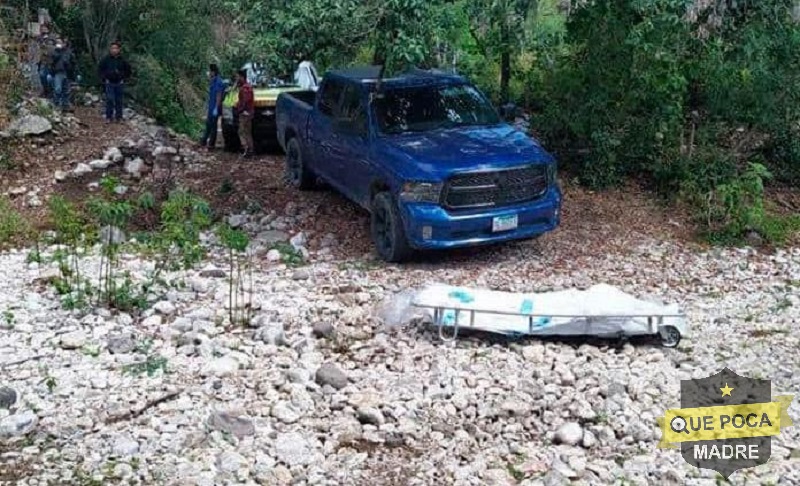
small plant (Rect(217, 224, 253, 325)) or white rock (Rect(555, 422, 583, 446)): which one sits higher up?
white rock (Rect(555, 422, 583, 446))

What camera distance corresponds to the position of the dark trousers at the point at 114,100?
15344mm

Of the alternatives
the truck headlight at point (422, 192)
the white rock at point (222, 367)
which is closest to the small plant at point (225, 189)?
the truck headlight at point (422, 192)

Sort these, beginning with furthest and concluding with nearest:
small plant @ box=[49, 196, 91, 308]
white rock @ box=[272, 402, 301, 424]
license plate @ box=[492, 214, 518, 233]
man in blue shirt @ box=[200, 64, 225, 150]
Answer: man in blue shirt @ box=[200, 64, 225, 150]
license plate @ box=[492, 214, 518, 233]
small plant @ box=[49, 196, 91, 308]
white rock @ box=[272, 402, 301, 424]

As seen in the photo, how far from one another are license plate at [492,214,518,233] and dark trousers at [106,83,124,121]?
29.1ft

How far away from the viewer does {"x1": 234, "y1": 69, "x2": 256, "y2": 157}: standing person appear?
14.1 metres

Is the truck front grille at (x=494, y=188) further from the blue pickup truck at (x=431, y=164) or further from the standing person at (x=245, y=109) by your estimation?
the standing person at (x=245, y=109)

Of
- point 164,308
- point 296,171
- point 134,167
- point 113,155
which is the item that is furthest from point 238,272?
point 113,155

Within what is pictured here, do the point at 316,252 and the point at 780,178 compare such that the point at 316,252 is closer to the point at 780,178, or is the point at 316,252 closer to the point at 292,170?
the point at 292,170

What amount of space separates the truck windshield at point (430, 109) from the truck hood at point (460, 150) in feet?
0.57

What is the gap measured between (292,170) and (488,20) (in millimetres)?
3296

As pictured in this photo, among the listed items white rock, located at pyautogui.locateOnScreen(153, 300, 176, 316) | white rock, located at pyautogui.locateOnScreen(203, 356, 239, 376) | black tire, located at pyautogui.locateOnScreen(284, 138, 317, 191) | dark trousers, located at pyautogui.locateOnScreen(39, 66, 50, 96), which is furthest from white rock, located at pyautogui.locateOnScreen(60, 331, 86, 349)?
dark trousers, located at pyautogui.locateOnScreen(39, 66, 50, 96)

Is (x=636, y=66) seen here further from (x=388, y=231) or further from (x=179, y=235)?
(x=179, y=235)

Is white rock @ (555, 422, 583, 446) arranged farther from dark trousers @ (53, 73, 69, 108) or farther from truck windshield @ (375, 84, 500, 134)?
dark trousers @ (53, 73, 69, 108)

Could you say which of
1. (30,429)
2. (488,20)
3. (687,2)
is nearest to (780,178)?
(687,2)
